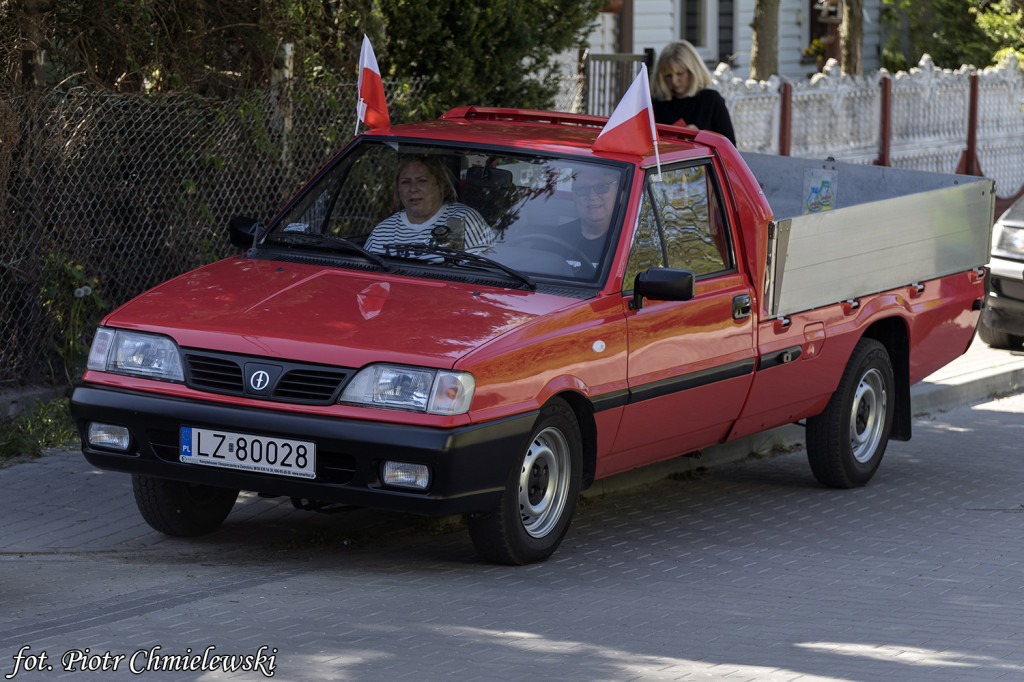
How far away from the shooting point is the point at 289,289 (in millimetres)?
6379

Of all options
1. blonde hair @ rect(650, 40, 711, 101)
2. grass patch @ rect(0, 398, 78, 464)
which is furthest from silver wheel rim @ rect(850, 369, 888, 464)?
grass patch @ rect(0, 398, 78, 464)

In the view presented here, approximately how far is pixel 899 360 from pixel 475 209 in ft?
10.2

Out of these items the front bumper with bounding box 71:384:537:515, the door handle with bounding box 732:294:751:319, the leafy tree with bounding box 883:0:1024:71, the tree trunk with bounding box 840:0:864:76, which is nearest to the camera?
the front bumper with bounding box 71:384:537:515

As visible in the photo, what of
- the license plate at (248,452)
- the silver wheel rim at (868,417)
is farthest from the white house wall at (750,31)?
the license plate at (248,452)

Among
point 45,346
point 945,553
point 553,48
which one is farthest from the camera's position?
point 553,48

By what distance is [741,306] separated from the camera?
287 inches

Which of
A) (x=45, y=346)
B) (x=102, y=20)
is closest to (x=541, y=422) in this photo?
(x=45, y=346)

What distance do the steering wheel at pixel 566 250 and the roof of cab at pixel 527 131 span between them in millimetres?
516

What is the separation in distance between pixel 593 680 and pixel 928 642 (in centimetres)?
137

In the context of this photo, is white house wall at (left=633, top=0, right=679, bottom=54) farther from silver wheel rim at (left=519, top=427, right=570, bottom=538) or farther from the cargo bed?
silver wheel rim at (left=519, top=427, right=570, bottom=538)

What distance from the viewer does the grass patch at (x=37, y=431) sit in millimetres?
8180

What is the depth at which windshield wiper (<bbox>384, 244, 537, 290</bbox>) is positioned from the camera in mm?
6477

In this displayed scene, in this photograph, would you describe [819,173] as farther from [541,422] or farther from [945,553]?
[541,422]

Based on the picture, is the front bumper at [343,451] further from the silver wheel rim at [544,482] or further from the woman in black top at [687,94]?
the woman in black top at [687,94]
